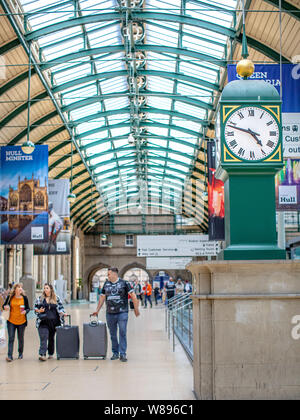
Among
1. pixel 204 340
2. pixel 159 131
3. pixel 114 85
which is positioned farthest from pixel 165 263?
pixel 204 340

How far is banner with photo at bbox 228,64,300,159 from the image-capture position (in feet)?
39.4

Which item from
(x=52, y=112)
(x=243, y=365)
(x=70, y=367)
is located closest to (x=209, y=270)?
(x=243, y=365)

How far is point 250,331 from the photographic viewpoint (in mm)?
5422

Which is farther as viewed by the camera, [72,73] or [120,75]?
[120,75]

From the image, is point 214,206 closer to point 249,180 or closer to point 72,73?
point 72,73

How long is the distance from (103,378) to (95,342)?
7.73ft

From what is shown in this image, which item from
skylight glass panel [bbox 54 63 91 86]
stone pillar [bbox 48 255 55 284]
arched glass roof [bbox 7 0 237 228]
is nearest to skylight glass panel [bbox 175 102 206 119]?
arched glass roof [bbox 7 0 237 228]

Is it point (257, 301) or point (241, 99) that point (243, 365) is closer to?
point (257, 301)

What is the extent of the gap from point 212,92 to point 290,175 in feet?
34.5

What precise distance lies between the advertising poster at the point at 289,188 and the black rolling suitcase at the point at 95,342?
501cm

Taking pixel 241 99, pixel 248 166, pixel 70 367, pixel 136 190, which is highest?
pixel 136 190

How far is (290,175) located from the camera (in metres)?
12.7

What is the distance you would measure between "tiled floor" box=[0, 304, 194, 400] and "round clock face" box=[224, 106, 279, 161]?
2627mm

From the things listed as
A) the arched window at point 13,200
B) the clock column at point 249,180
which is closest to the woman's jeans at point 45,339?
the clock column at point 249,180
